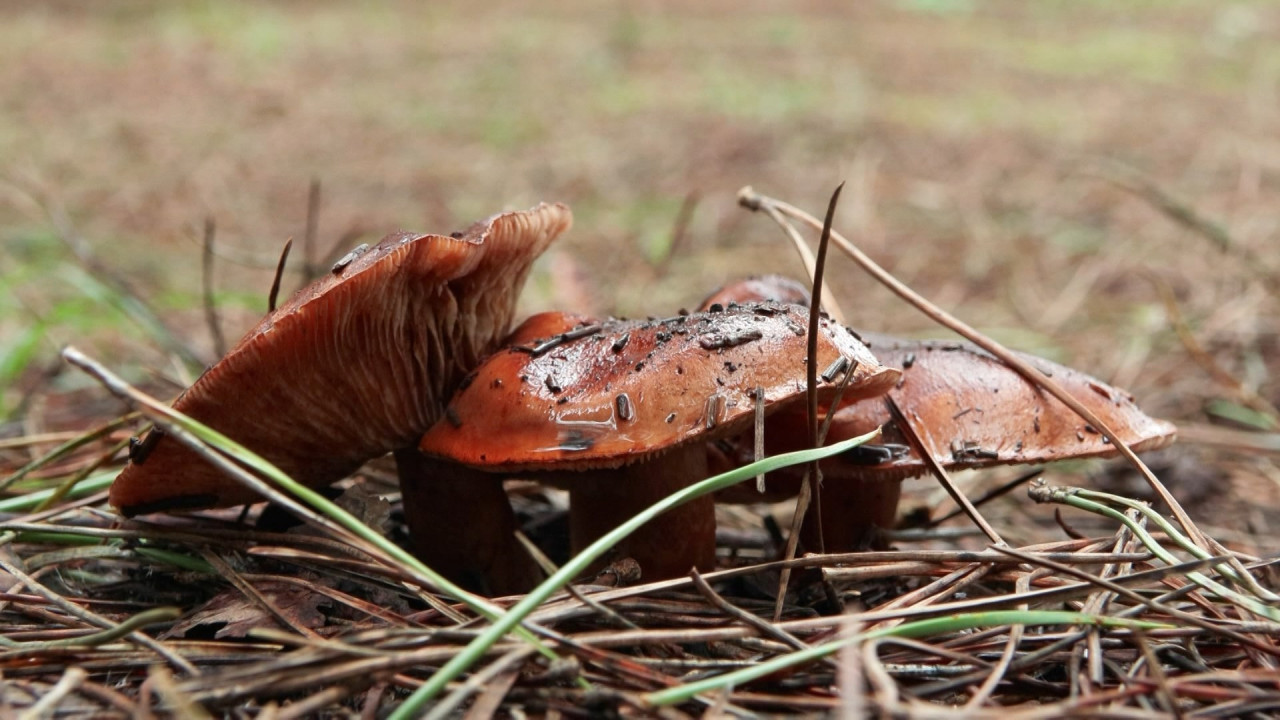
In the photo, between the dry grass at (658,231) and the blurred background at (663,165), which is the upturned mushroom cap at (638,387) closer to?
the dry grass at (658,231)

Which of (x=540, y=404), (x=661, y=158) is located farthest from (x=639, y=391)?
(x=661, y=158)

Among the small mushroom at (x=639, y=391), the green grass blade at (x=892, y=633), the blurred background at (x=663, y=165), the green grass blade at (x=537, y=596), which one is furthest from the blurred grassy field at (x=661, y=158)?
the green grass blade at (x=892, y=633)

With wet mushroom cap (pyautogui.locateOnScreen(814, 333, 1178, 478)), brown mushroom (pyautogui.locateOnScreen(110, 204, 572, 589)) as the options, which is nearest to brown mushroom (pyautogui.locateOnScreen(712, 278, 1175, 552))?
wet mushroom cap (pyautogui.locateOnScreen(814, 333, 1178, 478))

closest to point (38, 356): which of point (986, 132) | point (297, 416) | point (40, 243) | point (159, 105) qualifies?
point (40, 243)

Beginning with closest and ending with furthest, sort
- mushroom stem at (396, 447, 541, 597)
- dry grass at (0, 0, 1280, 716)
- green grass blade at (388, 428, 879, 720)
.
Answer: green grass blade at (388, 428, 879, 720)
dry grass at (0, 0, 1280, 716)
mushroom stem at (396, 447, 541, 597)

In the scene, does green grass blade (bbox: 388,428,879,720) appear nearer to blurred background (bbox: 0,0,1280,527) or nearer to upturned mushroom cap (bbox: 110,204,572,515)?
upturned mushroom cap (bbox: 110,204,572,515)
